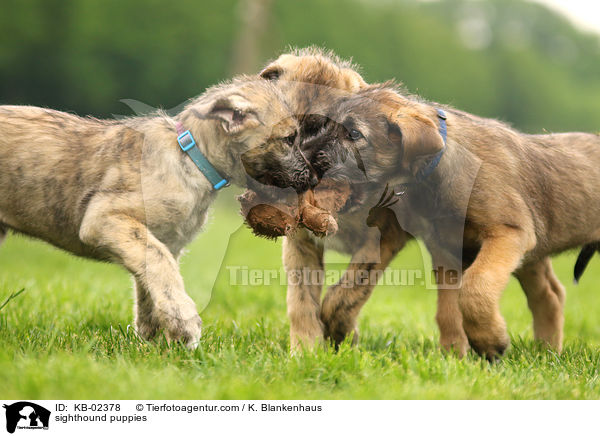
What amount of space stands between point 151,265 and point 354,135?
140cm

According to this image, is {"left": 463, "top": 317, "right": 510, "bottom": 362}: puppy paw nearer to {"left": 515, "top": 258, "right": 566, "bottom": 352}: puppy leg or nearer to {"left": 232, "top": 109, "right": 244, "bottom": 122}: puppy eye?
{"left": 515, "top": 258, "right": 566, "bottom": 352}: puppy leg

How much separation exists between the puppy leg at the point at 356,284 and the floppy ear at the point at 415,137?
0.54 meters

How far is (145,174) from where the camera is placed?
13.6 ft

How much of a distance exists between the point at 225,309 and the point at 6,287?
5.63 feet

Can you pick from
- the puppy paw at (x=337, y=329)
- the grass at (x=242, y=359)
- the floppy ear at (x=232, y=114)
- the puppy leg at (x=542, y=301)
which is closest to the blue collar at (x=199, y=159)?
the floppy ear at (x=232, y=114)

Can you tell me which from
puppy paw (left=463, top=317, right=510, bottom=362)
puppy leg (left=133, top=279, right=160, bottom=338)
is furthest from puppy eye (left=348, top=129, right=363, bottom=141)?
puppy leg (left=133, top=279, right=160, bottom=338)

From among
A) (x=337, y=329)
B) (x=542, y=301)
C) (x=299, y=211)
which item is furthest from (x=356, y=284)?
(x=542, y=301)

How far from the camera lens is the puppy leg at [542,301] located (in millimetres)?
5224

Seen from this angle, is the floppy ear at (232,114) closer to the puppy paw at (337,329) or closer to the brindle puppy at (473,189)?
the brindle puppy at (473,189)

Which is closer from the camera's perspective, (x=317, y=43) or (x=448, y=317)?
(x=448, y=317)

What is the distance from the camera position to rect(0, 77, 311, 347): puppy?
155 inches
